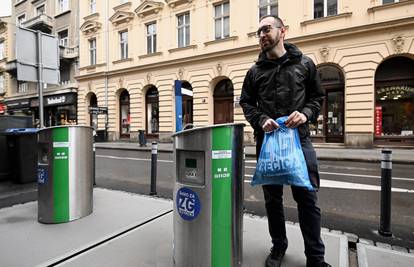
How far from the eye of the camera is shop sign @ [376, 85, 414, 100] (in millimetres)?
12914

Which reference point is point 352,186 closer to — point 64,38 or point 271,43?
point 271,43

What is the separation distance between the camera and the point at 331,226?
12.2 ft

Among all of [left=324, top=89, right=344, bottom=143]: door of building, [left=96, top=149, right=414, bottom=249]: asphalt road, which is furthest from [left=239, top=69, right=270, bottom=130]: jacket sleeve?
[left=324, top=89, right=344, bottom=143]: door of building

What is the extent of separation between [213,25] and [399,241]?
16442 millimetres

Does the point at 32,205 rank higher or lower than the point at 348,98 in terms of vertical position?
lower

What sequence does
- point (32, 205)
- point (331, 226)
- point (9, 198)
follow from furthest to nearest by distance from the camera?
point (9, 198) < point (32, 205) < point (331, 226)

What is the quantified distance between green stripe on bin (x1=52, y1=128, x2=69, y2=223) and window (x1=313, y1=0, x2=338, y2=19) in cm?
1439

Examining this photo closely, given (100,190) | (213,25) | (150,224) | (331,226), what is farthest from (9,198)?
(213,25)

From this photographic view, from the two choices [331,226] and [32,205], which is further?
[32,205]

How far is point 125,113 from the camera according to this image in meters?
22.1

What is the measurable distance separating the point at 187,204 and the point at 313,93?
135 cm

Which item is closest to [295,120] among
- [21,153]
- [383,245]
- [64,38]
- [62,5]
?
[383,245]

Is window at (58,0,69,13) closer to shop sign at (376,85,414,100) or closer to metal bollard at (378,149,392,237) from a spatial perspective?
shop sign at (376,85,414,100)

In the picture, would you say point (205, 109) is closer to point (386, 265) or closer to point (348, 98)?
point (348, 98)
